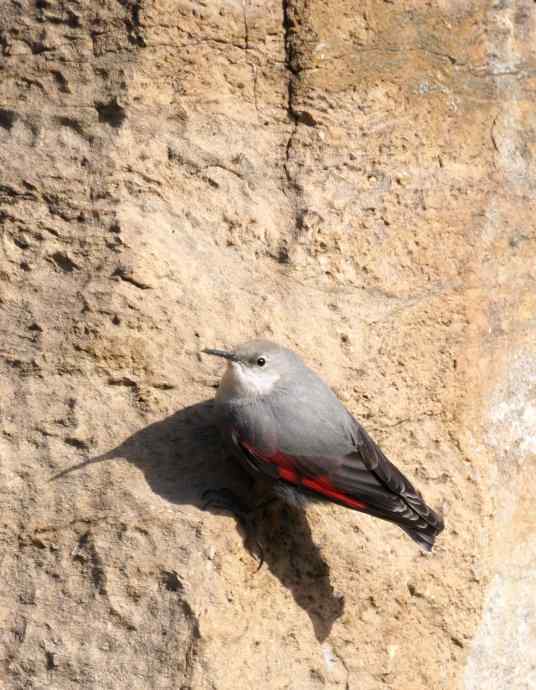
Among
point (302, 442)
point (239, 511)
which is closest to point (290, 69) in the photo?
point (302, 442)

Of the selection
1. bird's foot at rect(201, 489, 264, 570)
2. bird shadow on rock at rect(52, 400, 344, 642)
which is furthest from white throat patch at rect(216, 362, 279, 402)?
bird's foot at rect(201, 489, 264, 570)

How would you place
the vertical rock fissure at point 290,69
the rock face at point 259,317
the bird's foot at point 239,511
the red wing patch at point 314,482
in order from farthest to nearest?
the vertical rock fissure at point 290,69 < the red wing patch at point 314,482 < the bird's foot at point 239,511 < the rock face at point 259,317

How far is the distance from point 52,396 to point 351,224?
52.0 inches

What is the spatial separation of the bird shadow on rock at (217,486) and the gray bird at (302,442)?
0.28ft

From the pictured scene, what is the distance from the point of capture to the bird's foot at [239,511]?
340cm

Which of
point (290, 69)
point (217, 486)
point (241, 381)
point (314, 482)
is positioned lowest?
point (217, 486)

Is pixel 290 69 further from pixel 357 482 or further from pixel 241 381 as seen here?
pixel 357 482

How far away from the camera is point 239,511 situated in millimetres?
3436

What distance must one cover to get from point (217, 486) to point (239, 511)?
152 millimetres

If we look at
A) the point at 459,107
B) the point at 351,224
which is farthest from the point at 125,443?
the point at 459,107

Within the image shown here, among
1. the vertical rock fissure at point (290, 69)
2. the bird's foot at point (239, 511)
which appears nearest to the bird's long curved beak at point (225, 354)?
the bird's foot at point (239, 511)

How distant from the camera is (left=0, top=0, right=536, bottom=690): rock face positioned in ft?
10.8

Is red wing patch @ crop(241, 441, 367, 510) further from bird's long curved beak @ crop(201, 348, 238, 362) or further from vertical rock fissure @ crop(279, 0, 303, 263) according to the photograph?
vertical rock fissure @ crop(279, 0, 303, 263)

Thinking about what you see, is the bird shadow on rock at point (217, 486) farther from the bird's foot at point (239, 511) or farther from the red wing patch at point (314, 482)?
the red wing patch at point (314, 482)
